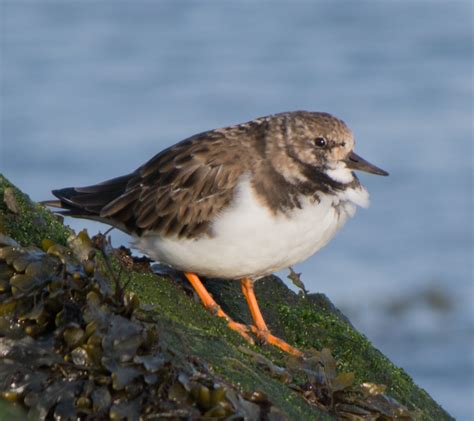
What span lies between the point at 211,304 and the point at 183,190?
2.21ft

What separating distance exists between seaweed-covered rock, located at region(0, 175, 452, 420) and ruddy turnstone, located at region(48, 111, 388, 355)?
55 cm

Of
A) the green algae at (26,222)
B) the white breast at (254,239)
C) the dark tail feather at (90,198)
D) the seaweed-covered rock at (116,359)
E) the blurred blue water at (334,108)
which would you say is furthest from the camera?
the blurred blue water at (334,108)

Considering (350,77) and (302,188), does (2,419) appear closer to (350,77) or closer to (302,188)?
(302,188)

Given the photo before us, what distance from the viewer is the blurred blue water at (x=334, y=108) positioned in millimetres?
12664

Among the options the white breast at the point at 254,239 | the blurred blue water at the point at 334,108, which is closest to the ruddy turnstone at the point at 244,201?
the white breast at the point at 254,239

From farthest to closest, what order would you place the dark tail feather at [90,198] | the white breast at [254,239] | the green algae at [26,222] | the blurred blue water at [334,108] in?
the blurred blue water at [334,108] < the dark tail feather at [90,198] < the white breast at [254,239] < the green algae at [26,222]

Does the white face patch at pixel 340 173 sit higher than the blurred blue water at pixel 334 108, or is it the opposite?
the blurred blue water at pixel 334 108

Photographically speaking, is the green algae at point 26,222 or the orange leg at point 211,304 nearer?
the green algae at point 26,222

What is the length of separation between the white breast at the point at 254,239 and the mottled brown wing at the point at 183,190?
3.1 inches

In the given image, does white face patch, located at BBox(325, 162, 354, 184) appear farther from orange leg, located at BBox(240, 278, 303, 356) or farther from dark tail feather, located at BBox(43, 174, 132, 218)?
dark tail feather, located at BBox(43, 174, 132, 218)

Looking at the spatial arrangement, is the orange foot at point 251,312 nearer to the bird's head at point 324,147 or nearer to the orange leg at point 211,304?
the orange leg at point 211,304

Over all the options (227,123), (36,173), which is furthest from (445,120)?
(36,173)

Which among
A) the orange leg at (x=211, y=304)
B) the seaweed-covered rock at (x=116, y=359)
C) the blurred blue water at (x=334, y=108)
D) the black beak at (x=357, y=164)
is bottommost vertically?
the seaweed-covered rock at (x=116, y=359)

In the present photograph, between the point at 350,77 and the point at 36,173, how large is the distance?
543 centimetres
